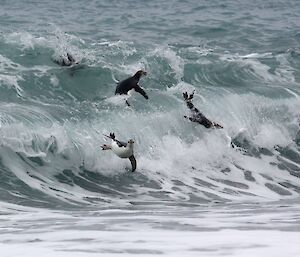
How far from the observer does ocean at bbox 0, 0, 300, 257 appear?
687cm

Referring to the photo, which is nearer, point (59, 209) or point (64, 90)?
point (59, 209)

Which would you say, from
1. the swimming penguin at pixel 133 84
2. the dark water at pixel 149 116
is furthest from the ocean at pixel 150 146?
the swimming penguin at pixel 133 84

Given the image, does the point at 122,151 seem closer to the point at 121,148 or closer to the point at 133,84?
the point at 121,148

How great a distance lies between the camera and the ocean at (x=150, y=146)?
687 cm

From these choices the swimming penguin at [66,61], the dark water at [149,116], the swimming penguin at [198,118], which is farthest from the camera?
the swimming penguin at [66,61]

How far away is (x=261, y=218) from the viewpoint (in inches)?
316

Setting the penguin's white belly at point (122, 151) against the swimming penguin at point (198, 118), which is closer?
the penguin's white belly at point (122, 151)

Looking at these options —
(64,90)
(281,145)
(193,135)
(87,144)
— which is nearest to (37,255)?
(87,144)

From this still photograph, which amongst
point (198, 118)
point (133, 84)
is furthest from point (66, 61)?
point (198, 118)

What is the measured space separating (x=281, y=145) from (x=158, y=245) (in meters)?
9.90

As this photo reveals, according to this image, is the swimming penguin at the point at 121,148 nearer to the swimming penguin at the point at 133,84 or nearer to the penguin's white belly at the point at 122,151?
the penguin's white belly at the point at 122,151

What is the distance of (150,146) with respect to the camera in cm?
1405

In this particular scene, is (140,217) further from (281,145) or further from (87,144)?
(281,145)

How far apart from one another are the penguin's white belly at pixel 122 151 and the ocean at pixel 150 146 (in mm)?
518
